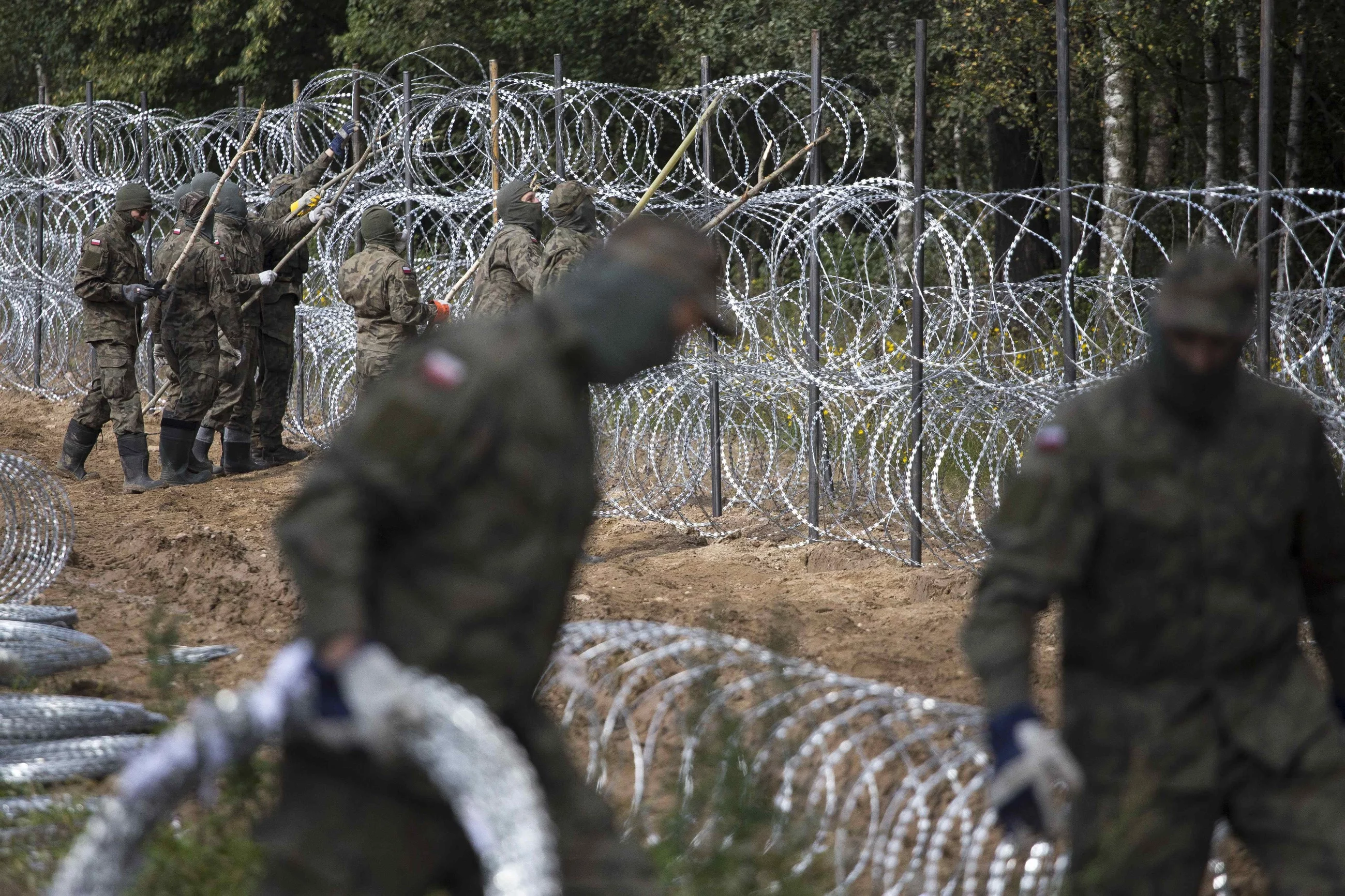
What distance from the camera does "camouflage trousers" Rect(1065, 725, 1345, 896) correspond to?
9.46 feet

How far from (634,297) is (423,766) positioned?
0.85m

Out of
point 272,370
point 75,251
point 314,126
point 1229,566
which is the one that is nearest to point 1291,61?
point 314,126

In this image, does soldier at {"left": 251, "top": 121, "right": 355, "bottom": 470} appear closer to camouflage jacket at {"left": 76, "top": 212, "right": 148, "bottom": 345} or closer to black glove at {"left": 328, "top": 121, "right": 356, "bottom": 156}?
black glove at {"left": 328, "top": 121, "right": 356, "bottom": 156}

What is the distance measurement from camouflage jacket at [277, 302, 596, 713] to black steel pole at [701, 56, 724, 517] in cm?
639

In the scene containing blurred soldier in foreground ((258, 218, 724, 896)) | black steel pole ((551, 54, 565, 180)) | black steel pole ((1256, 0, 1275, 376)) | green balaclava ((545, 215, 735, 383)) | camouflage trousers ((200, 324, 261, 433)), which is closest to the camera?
blurred soldier in foreground ((258, 218, 724, 896))

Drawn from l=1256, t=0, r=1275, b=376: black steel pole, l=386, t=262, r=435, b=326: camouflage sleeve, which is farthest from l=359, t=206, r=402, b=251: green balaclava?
l=1256, t=0, r=1275, b=376: black steel pole

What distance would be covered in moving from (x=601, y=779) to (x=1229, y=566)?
217 cm

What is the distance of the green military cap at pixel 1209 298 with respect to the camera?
9.22ft

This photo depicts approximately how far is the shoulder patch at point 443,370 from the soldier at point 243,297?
8.64m

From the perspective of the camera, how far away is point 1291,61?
1731cm

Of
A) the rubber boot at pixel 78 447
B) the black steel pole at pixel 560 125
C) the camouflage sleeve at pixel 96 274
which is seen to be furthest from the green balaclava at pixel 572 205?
the rubber boot at pixel 78 447

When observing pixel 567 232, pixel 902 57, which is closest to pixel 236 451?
pixel 567 232

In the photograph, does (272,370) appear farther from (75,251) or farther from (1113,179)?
(1113,179)

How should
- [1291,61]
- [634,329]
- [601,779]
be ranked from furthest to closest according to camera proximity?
[1291,61] → [601,779] → [634,329]
